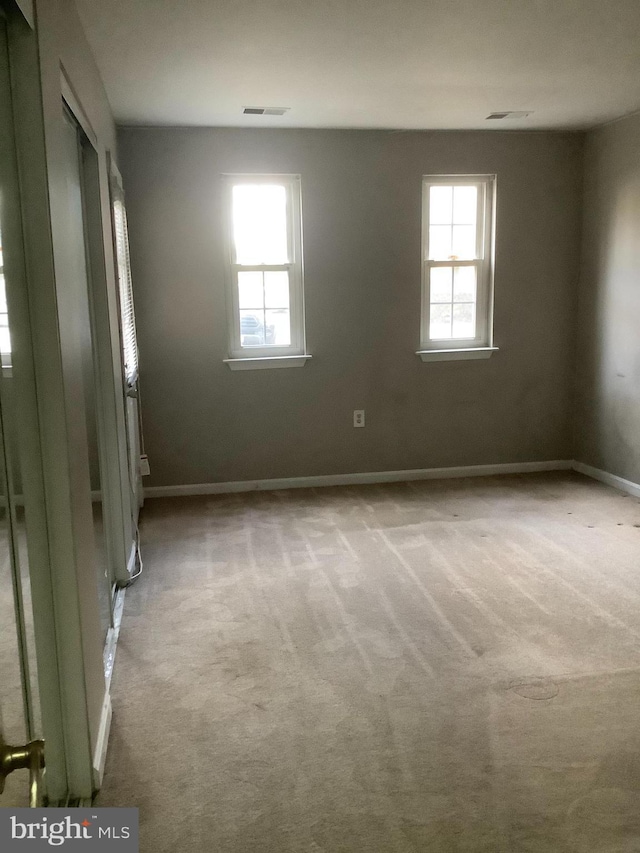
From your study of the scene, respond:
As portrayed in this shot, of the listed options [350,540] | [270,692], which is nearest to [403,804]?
[270,692]

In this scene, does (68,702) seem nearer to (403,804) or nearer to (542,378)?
(403,804)

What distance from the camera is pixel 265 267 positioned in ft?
15.5

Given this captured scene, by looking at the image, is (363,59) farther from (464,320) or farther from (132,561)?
(132,561)

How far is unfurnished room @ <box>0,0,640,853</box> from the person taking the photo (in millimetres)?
1817

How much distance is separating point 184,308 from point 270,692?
2843 millimetres

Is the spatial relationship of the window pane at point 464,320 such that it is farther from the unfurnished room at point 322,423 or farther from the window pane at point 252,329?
the window pane at point 252,329

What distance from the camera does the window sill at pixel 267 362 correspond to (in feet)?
15.5

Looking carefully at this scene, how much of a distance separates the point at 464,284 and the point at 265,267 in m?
1.43

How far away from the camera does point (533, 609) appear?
3.04m

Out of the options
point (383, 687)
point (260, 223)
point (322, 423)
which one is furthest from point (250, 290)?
point (383, 687)

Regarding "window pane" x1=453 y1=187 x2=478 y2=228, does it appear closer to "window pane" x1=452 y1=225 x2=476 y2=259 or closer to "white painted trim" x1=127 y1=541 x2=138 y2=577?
"window pane" x1=452 y1=225 x2=476 y2=259

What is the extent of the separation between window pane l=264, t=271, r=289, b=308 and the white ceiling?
0.95 m

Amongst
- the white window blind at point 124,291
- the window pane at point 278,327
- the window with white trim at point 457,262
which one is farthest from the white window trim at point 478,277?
the white window blind at point 124,291

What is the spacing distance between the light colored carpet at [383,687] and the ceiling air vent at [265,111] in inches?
94.3
